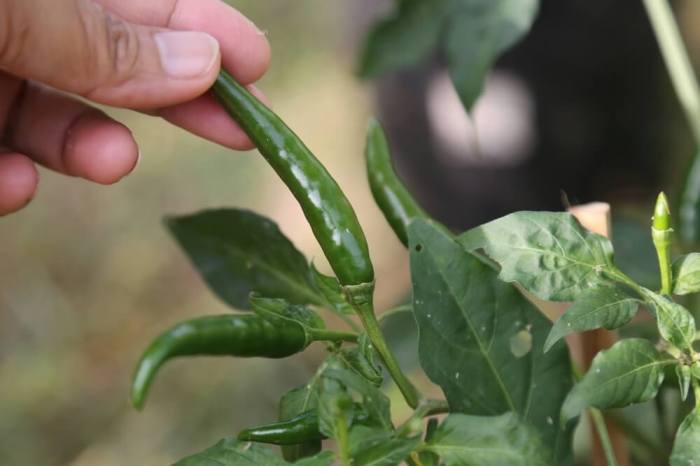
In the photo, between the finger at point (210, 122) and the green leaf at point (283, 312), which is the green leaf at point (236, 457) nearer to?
the green leaf at point (283, 312)

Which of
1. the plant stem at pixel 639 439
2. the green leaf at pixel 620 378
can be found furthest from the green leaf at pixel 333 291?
the plant stem at pixel 639 439

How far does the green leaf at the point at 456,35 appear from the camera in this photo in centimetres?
116

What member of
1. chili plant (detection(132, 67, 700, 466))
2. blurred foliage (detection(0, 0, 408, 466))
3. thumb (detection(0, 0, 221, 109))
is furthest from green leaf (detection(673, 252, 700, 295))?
blurred foliage (detection(0, 0, 408, 466))

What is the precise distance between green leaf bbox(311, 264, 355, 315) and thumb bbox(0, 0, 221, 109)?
226mm

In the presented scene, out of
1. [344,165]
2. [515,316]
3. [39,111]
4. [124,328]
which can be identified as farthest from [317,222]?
[344,165]

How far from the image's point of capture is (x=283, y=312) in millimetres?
713

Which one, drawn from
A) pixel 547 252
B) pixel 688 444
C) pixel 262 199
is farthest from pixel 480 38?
pixel 262 199

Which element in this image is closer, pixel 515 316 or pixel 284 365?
pixel 515 316

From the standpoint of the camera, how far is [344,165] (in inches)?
106

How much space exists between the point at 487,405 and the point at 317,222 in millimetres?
202

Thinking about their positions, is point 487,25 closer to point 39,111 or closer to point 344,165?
point 39,111

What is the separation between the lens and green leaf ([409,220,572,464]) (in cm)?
72

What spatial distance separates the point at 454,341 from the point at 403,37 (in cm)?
65

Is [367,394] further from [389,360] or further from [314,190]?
[314,190]
